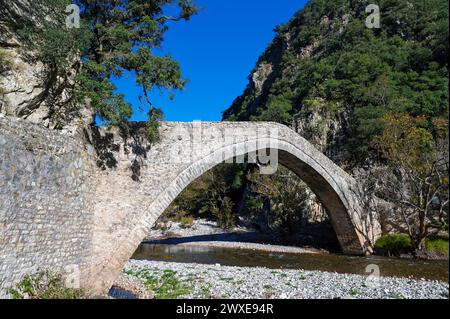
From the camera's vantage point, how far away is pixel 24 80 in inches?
353

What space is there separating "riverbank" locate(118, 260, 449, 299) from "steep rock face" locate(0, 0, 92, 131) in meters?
5.14

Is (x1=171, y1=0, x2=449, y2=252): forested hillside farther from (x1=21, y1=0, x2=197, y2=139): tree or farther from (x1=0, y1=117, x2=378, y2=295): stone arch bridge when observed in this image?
(x1=21, y1=0, x2=197, y2=139): tree

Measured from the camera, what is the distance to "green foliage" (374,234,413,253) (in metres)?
16.4

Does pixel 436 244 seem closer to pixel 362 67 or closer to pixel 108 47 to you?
pixel 108 47


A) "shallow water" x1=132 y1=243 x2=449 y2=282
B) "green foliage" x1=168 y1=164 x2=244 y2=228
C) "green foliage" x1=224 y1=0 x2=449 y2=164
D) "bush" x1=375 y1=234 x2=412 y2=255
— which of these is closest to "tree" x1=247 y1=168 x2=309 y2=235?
"green foliage" x1=224 y1=0 x2=449 y2=164

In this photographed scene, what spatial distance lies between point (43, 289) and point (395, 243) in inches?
616

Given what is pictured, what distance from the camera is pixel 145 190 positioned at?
9.70 m

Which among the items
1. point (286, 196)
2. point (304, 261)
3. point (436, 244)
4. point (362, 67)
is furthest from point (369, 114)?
point (304, 261)

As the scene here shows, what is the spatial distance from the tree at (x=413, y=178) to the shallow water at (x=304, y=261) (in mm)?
1857

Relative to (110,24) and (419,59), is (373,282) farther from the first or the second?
(419,59)

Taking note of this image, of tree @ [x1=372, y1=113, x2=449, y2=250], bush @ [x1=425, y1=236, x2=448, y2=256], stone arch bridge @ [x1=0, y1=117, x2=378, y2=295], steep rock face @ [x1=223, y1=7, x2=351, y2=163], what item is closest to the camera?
stone arch bridge @ [x1=0, y1=117, x2=378, y2=295]

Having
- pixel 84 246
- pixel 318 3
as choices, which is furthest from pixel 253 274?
pixel 318 3

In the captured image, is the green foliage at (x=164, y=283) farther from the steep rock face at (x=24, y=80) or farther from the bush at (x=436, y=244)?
the bush at (x=436, y=244)
